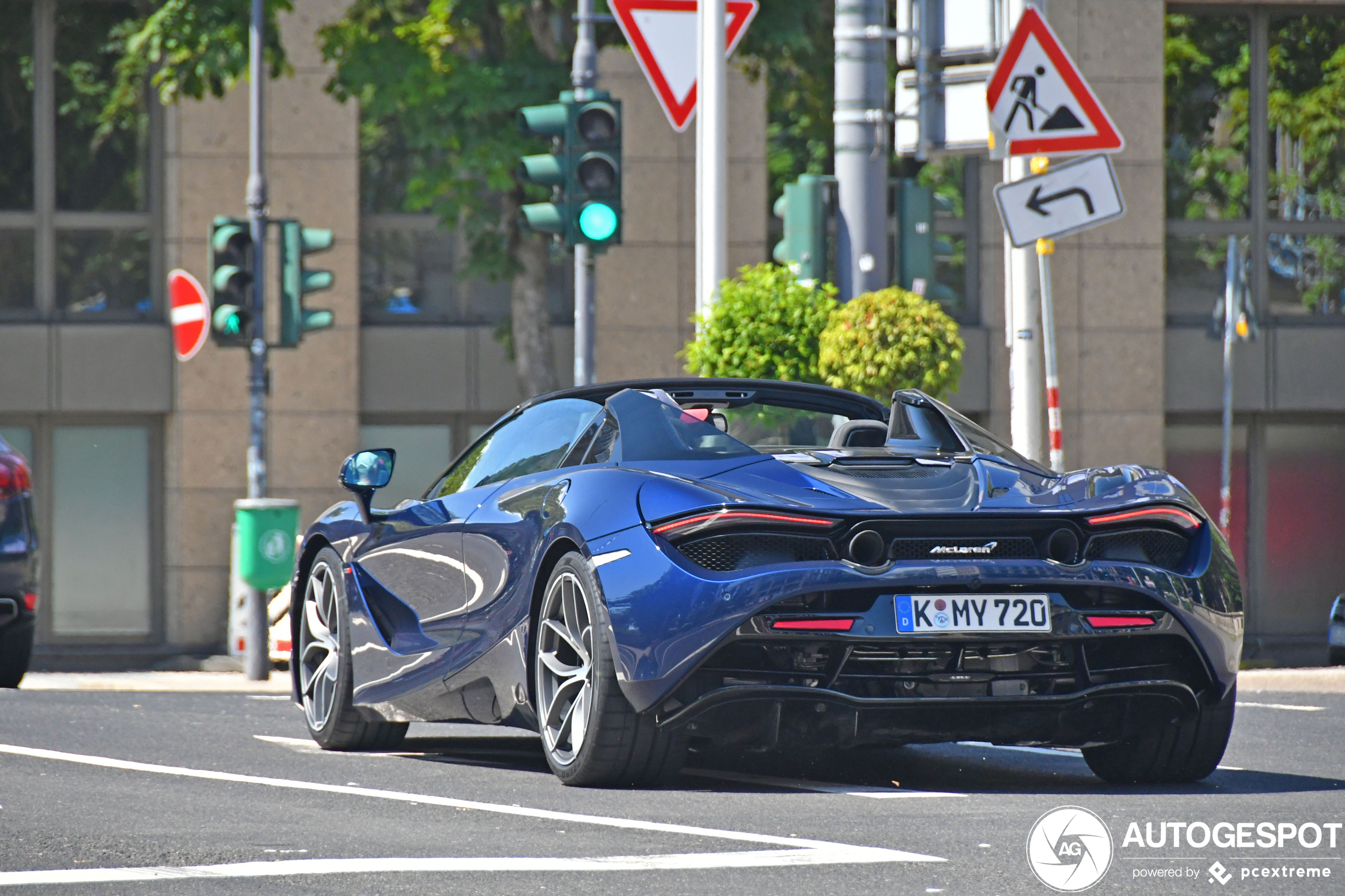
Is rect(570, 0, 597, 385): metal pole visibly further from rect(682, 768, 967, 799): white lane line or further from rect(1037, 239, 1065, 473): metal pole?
rect(682, 768, 967, 799): white lane line

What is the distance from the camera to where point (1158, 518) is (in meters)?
5.66

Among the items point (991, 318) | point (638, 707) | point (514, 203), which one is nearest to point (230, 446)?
point (514, 203)

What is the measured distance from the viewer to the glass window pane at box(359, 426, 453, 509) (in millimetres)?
19594

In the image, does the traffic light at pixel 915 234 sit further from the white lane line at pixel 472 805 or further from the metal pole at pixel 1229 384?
the metal pole at pixel 1229 384

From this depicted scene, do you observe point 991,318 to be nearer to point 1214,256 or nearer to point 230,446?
point 1214,256

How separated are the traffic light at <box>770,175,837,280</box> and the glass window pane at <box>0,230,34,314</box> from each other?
32.5 ft

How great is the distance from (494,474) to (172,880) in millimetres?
2588

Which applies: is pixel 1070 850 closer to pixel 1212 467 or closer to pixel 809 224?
pixel 809 224

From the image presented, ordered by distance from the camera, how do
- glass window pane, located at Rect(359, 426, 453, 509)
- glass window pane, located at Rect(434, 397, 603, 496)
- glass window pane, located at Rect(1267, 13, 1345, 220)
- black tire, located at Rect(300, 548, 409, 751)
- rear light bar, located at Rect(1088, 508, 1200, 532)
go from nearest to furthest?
rear light bar, located at Rect(1088, 508, 1200, 532), glass window pane, located at Rect(434, 397, 603, 496), black tire, located at Rect(300, 548, 409, 751), glass window pane, located at Rect(359, 426, 453, 509), glass window pane, located at Rect(1267, 13, 1345, 220)

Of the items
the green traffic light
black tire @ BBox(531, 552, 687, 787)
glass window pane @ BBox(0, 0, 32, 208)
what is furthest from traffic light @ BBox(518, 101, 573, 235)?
glass window pane @ BBox(0, 0, 32, 208)

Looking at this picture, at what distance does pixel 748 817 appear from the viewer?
5234 millimetres

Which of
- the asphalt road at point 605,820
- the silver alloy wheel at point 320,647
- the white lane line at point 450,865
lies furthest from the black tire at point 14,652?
the white lane line at point 450,865

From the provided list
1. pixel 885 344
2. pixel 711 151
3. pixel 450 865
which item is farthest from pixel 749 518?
pixel 711 151

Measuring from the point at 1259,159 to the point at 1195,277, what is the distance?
1.34 meters
